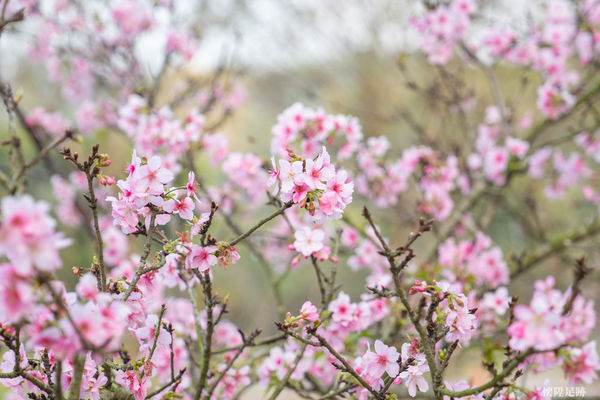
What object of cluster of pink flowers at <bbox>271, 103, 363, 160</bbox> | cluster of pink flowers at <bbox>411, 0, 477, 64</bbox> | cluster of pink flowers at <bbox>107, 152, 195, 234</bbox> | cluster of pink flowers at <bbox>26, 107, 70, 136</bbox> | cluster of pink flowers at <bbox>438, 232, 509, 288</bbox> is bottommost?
cluster of pink flowers at <bbox>107, 152, 195, 234</bbox>

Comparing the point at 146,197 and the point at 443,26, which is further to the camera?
the point at 443,26

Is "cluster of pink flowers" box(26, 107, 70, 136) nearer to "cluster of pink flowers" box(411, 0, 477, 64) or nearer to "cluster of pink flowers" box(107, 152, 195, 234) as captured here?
"cluster of pink flowers" box(107, 152, 195, 234)

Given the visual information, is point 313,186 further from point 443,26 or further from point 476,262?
point 443,26

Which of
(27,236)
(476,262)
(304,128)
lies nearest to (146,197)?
(27,236)

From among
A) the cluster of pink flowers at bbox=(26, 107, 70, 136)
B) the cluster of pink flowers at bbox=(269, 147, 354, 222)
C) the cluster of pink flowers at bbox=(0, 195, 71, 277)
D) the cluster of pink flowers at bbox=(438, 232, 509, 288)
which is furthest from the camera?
the cluster of pink flowers at bbox=(26, 107, 70, 136)

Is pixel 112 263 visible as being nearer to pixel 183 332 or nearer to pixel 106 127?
pixel 183 332

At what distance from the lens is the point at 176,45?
4.49m

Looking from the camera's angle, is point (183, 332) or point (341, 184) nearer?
point (341, 184)

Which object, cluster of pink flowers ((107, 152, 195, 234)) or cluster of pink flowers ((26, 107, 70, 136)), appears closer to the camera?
cluster of pink flowers ((107, 152, 195, 234))

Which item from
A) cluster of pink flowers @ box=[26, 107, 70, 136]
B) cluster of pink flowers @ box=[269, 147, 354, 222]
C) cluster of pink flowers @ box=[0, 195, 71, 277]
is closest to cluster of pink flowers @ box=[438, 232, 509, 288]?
cluster of pink flowers @ box=[269, 147, 354, 222]

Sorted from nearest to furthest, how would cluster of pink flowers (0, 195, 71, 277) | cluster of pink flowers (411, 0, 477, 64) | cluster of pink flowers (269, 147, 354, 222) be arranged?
cluster of pink flowers (0, 195, 71, 277), cluster of pink flowers (269, 147, 354, 222), cluster of pink flowers (411, 0, 477, 64)

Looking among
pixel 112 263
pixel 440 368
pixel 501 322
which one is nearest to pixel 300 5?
pixel 112 263

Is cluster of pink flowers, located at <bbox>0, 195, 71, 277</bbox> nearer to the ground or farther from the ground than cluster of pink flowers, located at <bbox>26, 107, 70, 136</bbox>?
nearer to the ground

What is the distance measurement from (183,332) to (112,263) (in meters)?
1.18
